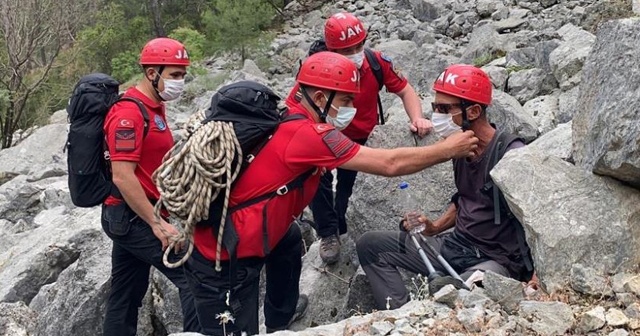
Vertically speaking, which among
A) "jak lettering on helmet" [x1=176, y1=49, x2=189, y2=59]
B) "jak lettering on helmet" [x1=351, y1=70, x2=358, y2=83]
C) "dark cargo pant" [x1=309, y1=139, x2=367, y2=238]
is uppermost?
"jak lettering on helmet" [x1=351, y1=70, x2=358, y2=83]

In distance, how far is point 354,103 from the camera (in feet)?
25.4

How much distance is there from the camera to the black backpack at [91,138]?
21.7 feet

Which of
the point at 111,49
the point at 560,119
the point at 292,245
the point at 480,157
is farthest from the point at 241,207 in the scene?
the point at 111,49

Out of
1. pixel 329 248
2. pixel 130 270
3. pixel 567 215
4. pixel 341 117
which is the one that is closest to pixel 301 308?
pixel 329 248

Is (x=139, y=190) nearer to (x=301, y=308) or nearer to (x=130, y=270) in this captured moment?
(x=130, y=270)

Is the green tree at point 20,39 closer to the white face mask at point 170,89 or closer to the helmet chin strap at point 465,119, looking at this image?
the white face mask at point 170,89

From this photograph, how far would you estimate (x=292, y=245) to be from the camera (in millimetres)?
6664

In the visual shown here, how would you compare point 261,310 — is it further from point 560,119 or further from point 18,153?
point 18,153

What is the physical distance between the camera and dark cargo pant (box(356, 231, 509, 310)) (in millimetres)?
6422

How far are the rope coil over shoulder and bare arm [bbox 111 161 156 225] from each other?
0.83 metres

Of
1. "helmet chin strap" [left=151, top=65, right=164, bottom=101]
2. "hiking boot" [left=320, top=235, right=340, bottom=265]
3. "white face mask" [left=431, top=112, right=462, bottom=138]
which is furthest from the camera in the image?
"hiking boot" [left=320, top=235, right=340, bottom=265]

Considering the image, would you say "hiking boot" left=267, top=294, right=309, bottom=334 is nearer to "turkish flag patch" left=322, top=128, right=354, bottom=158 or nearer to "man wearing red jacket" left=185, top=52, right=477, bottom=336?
"man wearing red jacket" left=185, top=52, right=477, bottom=336

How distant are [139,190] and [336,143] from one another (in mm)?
1957

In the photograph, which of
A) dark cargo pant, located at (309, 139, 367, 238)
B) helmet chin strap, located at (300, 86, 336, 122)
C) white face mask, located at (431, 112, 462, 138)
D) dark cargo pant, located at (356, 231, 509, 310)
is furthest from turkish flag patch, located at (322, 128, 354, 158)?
dark cargo pant, located at (309, 139, 367, 238)
